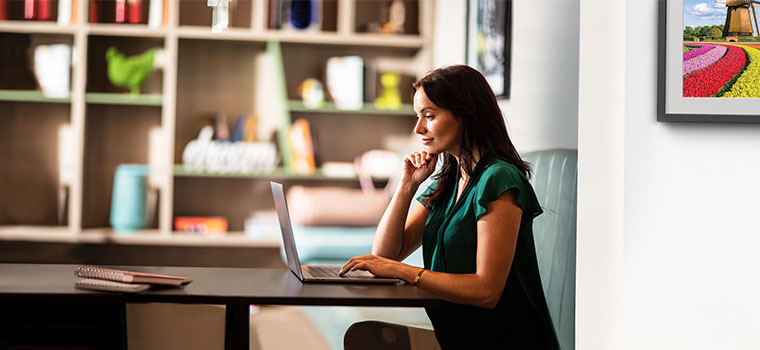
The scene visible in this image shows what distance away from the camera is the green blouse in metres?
1.55

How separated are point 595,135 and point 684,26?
29 centimetres

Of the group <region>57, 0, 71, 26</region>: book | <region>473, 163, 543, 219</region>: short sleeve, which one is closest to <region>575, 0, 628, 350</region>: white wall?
<region>473, 163, 543, 219</region>: short sleeve

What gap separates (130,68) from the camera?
382 centimetres

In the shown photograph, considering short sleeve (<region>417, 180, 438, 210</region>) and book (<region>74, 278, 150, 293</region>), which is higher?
short sleeve (<region>417, 180, 438, 210</region>)

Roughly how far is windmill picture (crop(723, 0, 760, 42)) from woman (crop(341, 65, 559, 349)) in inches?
20.5

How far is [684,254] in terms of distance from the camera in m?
1.52

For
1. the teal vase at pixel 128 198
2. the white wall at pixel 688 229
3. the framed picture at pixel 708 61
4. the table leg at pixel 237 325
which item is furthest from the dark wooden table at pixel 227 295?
the teal vase at pixel 128 198

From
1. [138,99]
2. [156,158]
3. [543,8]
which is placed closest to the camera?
[543,8]

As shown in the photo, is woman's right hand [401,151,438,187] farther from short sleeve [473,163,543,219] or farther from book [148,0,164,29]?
book [148,0,164,29]

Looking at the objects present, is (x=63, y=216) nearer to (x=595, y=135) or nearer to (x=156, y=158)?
(x=156, y=158)

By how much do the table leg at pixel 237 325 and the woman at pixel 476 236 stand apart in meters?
0.24

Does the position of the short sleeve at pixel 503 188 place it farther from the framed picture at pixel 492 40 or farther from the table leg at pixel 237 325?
the framed picture at pixel 492 40

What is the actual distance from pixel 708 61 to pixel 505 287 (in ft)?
2.14

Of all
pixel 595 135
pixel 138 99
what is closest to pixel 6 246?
pixel 138 99
